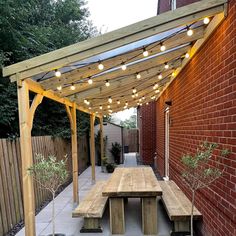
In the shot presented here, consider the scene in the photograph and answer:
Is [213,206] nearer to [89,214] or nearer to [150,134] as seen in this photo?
[89,214]

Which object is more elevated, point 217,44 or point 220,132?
point 217,44

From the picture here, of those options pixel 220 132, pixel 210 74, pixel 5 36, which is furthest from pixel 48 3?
pixel 220 132

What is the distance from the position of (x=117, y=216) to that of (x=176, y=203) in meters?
1.02

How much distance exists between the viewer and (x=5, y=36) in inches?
240

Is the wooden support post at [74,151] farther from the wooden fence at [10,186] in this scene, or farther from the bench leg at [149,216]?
the bench leg at [149,216]

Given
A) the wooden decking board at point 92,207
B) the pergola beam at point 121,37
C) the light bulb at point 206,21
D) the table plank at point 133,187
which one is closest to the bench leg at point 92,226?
the wooden decking board at point 92,207

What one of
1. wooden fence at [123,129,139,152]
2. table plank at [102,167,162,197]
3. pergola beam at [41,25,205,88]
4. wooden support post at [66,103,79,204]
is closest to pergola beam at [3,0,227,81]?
pergola beam at [41,25,205,88]

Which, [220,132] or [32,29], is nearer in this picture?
[220,132]

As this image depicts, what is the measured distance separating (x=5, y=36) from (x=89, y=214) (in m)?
4.90

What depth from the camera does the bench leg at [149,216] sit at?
3827 millimetres

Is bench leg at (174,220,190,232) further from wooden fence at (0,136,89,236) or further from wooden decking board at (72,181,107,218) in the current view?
wooden fence at (0,136,89,236)

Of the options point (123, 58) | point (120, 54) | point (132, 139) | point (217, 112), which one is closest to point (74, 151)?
point (123, 58)

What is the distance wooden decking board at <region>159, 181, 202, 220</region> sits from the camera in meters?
3.49

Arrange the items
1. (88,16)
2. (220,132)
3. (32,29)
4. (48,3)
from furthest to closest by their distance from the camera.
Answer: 1. (88,16)
2. (48,3)
3. (32,29)
4. (220,132)
